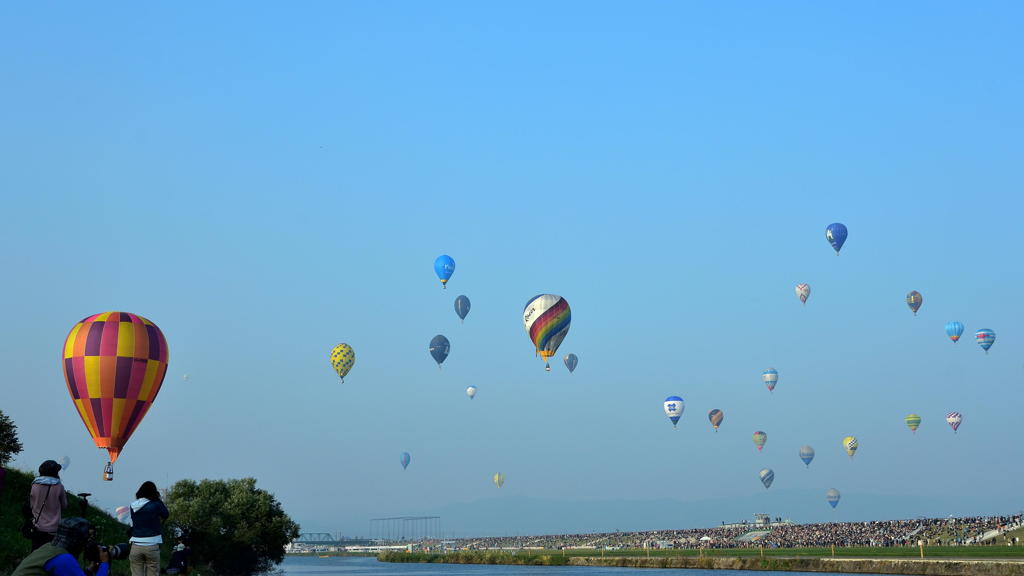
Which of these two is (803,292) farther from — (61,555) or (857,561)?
(61,555)

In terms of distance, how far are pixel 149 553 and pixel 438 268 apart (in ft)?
312

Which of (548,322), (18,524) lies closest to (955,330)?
(548,322)

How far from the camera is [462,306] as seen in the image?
125 metres

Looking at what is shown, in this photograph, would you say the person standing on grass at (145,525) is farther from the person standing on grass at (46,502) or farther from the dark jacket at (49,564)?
the dark jacket at (49,564)

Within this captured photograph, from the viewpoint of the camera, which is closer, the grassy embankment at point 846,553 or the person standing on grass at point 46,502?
the person standing on grass at point 46,502

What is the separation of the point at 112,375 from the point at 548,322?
188 feet

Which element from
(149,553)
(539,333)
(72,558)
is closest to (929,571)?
(539,333)

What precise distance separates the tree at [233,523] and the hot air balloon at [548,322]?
100ft

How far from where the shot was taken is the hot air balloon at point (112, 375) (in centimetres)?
5159

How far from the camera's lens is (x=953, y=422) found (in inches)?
5704

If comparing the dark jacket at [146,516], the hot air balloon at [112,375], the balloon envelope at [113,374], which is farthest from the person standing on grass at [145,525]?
the balloon envelope at [113,374]

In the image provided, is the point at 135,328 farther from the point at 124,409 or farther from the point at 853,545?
the point at 853,545

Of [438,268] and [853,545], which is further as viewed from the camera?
[853,545]

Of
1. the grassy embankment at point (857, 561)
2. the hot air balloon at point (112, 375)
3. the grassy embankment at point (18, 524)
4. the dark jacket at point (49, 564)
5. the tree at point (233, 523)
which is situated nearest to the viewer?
the dark jacket at point (49, 564)
